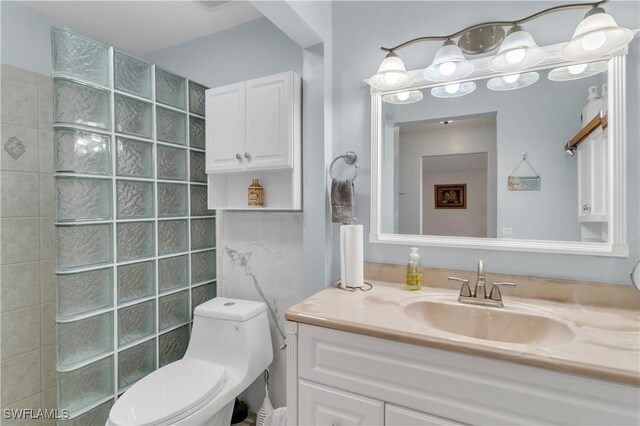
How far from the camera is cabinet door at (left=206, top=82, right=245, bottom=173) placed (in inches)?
66.3

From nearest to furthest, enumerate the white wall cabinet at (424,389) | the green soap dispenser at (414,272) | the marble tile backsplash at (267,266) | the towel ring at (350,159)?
the white wall cabinet at (424,389) → the green soap dispenser at (414,272) → the towel ring at (350,159) → the marble tile backsplash at (267,266)

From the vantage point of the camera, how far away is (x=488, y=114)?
52.3 inches

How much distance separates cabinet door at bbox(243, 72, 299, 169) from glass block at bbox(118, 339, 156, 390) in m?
1.10

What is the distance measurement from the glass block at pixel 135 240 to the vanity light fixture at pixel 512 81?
1.79 meters

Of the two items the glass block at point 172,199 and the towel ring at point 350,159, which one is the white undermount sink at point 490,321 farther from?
the glass block at point 172,199

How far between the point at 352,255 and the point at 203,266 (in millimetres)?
1091

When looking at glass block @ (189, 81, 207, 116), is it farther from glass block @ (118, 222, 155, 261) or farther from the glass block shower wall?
glass block @ (118, 222, 155, 261)

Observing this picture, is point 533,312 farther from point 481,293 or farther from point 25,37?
point 25,37

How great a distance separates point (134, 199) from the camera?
5.24 ft

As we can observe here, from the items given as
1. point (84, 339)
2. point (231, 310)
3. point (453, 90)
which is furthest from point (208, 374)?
point (453, 90)

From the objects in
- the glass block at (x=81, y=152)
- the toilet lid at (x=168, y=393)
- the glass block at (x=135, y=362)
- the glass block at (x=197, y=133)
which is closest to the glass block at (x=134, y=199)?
the glass block at (x=81, y=152)

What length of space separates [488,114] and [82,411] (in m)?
2.18

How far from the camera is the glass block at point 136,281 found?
1.53 m

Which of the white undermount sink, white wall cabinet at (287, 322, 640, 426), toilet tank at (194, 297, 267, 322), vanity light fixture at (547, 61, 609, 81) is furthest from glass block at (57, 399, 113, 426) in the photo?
vanity light fixture at (547, 61, 609, 81)
